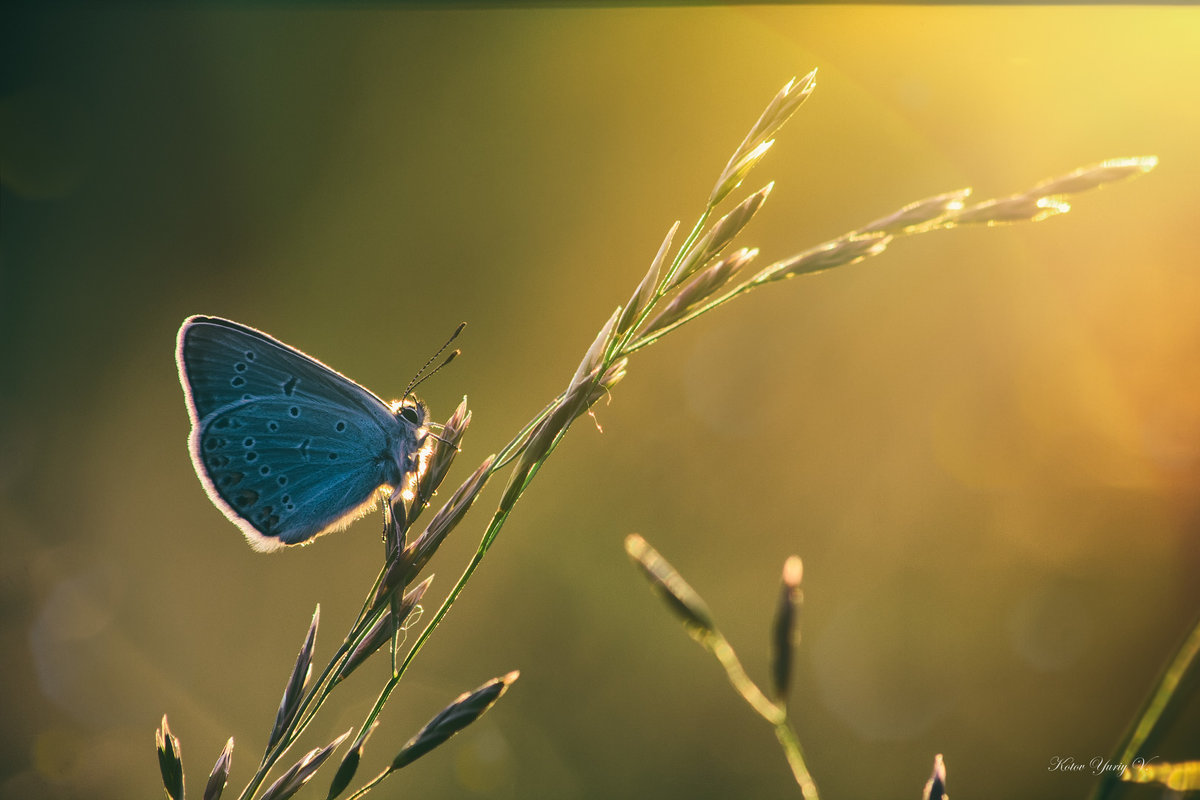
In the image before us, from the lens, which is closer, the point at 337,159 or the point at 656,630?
the point at 656,630

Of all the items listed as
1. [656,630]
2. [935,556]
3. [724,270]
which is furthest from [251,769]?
[724,270]

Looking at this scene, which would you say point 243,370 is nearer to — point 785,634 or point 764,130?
point 764,130

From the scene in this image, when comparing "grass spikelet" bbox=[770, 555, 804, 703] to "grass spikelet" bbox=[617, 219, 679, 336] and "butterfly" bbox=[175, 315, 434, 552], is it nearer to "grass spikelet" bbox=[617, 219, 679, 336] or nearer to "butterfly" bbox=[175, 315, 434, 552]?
"grass spikelet" bbox=[617, 219, 679, 336]

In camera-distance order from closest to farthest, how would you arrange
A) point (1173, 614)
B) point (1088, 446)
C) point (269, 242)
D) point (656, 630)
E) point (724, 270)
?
point (724, 270), point (656, 630), point (1173, 614), point (1088, 446), point (269, 242)

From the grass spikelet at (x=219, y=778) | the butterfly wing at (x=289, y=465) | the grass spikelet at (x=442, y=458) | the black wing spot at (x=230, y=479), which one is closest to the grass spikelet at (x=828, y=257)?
the grass spikelet at (x=442, y=458)

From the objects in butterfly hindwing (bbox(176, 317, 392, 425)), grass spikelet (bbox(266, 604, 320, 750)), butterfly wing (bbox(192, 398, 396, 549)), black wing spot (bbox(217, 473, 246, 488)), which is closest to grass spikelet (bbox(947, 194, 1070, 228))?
grass spikelet (bbox(266, 604, 320, 750))

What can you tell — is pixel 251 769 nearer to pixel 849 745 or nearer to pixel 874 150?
pixel 849 745
